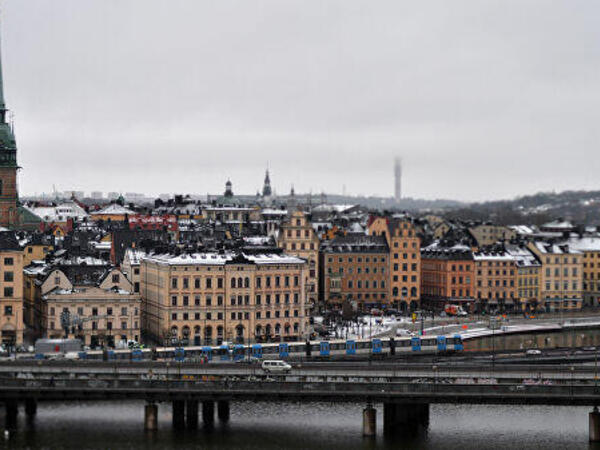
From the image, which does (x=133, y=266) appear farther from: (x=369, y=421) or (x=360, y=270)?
(x=369, y=421)

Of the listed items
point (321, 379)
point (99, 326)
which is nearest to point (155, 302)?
point (99, 326)

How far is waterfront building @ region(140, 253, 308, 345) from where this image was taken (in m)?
111

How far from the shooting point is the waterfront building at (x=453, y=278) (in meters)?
154

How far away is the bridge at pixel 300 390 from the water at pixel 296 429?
135cm

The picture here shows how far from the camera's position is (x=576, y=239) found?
16962cm

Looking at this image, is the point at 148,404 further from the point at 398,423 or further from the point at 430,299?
the point at 430,299

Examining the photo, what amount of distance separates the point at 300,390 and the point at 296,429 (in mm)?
2414

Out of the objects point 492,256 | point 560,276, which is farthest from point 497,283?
point 560,276

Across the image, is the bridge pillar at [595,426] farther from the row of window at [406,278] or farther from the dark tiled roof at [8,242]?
the row of window at [406,278]

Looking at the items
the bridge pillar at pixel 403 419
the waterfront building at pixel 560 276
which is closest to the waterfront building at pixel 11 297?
the bridge pillar at pixel 403 419

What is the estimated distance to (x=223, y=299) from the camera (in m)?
113

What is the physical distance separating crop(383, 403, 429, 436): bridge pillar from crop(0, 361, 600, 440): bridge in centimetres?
6

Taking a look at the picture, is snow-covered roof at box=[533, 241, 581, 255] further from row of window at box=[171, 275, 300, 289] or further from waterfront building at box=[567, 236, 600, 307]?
row of window at box=[171, 275, 300, 289]

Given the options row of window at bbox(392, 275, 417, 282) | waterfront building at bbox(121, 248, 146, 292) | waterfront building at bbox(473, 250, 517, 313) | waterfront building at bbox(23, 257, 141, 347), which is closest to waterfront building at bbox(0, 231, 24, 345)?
waterfront building at bbox(23, 257, 141, 347)
